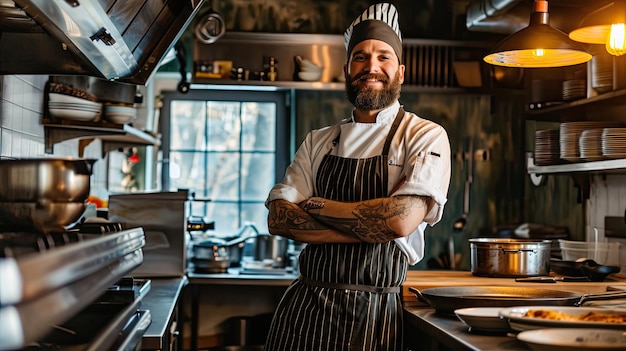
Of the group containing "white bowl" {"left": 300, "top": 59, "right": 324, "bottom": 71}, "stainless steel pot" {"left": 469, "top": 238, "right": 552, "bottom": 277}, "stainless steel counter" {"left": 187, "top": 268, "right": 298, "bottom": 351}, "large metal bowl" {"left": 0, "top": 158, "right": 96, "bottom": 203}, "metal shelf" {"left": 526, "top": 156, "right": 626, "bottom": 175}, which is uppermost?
"white bowl" {"left": 300, "top": 59, "right": 324, "bottom": 71}

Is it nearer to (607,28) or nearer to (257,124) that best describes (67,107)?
(607,28)

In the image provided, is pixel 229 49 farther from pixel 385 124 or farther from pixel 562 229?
pixel 385 124

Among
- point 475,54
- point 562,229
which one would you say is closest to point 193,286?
point 562,229

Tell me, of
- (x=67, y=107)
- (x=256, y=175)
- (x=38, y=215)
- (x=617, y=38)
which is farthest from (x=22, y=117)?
(x=256, y=175)

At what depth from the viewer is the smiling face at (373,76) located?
3.24 metres

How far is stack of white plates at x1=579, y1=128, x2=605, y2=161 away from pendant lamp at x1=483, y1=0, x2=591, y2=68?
60 centimetres

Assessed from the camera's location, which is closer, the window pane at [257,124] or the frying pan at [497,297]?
the frying pan at [497,297]

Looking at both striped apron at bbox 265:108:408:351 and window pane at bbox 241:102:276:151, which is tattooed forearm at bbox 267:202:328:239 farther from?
window pane at bbox 241:102:276:151

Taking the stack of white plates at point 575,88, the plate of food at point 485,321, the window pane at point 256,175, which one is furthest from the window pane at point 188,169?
the plate of food at point 485,321

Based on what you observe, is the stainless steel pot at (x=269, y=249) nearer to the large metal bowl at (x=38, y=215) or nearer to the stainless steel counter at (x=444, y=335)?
the stainless steel counter at (x=444, y=335)

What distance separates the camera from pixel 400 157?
10.4ft

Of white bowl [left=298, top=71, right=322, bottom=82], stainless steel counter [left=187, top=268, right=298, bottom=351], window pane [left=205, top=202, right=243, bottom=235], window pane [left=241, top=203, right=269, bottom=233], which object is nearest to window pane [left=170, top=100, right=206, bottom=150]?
window pane [left=205, top=202, right=243, bottom=235]

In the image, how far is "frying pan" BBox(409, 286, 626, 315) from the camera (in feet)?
8.36

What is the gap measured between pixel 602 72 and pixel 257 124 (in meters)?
3.14
